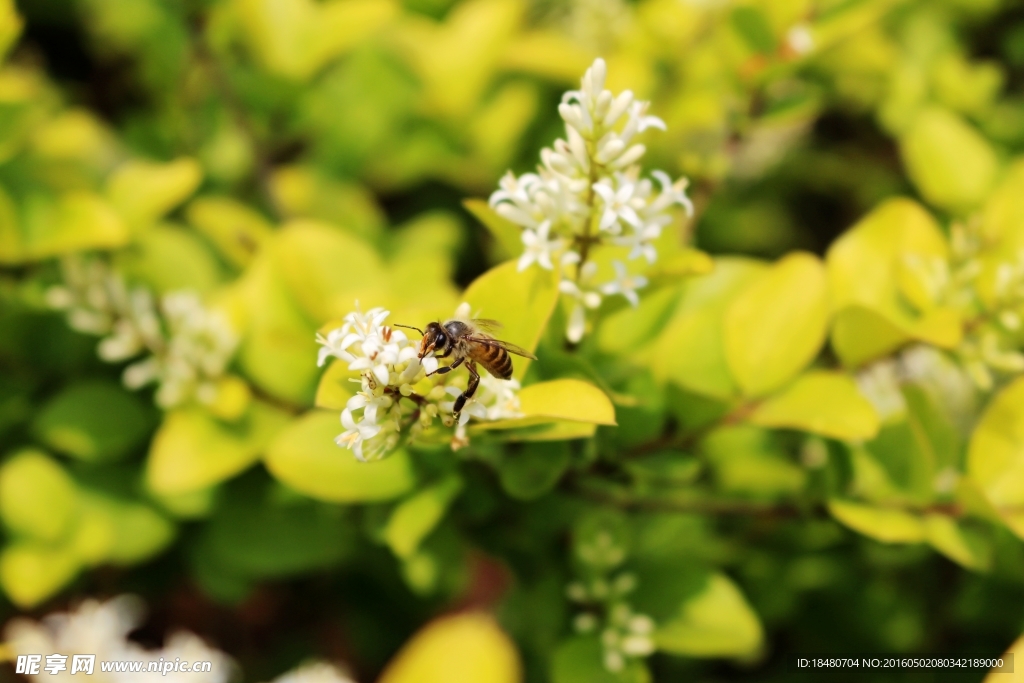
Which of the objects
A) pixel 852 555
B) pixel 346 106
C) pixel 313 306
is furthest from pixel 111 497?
pixel 852 555

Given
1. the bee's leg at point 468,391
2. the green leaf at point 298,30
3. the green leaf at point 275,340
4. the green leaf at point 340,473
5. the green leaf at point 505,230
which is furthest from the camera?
the green leaf at point 298,30

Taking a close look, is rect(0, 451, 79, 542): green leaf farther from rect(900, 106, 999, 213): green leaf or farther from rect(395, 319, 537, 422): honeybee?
rect(900, 106, 999, 213): green leaf

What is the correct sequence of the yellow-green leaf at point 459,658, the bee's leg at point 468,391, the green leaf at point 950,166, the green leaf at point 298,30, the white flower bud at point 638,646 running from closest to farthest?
the yellow-green leaf at point 459,658 < the bee's leg at point 468,391 < the white flower bud at point 638,646 < the green leaf at point 950,166 < the green leaf at point 298,30

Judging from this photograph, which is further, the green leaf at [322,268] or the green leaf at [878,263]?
the green leaf at [322,268]

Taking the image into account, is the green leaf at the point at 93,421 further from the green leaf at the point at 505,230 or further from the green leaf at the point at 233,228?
the green leaf at the point at 505,230

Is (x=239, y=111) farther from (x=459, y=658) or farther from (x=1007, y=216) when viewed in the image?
(x=1007, y=216)

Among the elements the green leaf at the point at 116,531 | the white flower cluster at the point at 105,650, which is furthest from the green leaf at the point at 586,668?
the green leaf at the point at 116,531

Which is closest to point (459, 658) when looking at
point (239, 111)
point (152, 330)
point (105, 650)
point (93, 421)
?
point (105, 650)
